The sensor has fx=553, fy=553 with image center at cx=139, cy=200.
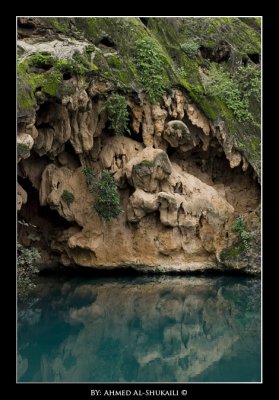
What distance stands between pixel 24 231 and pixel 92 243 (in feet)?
9.29

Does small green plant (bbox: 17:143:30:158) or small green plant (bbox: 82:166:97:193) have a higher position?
small green plant (bbox: 17:143:30:158)

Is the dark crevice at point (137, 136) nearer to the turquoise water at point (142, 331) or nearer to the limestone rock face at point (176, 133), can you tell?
the limestone rock face at point (176, 133)

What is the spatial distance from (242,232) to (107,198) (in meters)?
5.39

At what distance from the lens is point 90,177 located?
850 inches

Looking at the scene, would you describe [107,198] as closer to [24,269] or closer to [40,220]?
[40,220]

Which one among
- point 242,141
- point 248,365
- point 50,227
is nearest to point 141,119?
point 242,141

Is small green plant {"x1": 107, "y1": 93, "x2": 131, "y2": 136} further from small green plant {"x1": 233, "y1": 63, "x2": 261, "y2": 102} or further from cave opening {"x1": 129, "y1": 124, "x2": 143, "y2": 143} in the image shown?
small green plant {"x1": 233, "y1": 63, "x2": 261, "y2": 102}

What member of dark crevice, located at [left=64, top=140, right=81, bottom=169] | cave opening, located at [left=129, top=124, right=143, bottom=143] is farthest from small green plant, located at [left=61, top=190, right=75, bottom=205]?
cave opening, located at [left=129, top=124, right=143, bottom=143]

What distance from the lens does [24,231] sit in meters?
22.0

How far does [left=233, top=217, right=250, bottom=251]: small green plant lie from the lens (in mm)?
21297

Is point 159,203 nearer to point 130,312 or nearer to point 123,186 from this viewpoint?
point 123,186

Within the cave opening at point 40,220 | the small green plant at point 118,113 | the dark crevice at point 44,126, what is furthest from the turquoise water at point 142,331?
the small green plant at point 118,113

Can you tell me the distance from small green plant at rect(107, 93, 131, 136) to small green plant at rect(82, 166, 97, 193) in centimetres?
181

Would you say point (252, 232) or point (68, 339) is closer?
point (68, 339)
